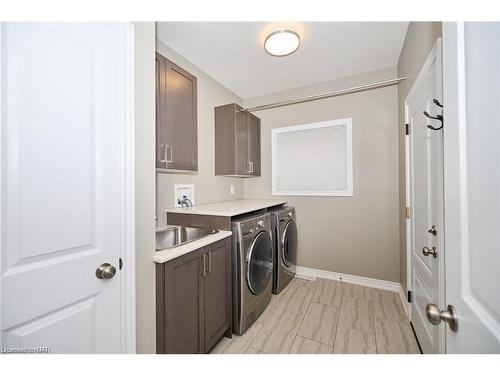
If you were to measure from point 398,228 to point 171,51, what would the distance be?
313cm

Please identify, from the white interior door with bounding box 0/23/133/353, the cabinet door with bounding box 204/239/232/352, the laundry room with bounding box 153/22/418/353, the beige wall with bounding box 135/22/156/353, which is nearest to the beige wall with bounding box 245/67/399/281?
the laundry room with bounding box 153/22/418/353

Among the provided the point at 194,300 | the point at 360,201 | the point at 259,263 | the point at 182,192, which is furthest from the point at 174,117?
the point at 360,201

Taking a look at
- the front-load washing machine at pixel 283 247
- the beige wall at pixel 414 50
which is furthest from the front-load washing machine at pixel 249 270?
the beige wall at pixel 414 50

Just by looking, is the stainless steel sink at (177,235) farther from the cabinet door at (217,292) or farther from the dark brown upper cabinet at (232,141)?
the dark brown upper cabinet at (232,141)

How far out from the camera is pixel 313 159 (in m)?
2.78

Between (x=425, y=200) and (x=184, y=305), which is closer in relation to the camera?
(x=184, y=305)

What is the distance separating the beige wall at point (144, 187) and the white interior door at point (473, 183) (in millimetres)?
1239

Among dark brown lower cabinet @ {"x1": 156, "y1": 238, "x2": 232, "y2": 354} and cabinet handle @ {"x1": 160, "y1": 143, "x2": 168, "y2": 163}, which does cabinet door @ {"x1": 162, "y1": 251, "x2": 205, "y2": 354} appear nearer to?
dark brown lower cabinet @ {"x1": 156, "y1": 238, "x2": 232, "y2": 354}

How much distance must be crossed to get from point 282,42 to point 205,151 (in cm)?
138

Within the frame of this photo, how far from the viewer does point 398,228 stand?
7.56 ft

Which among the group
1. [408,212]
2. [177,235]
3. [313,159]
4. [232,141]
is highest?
[232,141]

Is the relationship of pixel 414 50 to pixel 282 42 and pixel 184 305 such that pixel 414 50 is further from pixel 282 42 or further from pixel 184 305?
pixel 184 305
